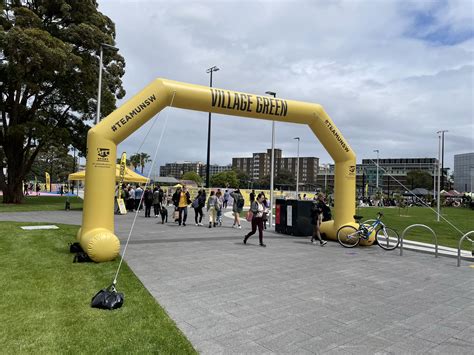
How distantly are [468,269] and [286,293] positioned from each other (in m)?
5.11

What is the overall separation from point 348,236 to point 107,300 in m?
8.21

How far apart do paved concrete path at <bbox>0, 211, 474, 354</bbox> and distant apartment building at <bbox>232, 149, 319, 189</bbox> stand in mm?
143156

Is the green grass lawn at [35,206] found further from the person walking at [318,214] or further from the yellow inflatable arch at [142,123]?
the person walking at [318,214]

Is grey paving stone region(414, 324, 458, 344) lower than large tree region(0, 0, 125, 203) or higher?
lower

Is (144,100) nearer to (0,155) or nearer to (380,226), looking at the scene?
(380,226)

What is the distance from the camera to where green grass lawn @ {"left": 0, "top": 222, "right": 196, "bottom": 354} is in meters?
3.91

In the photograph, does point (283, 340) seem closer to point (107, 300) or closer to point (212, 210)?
point (107, 300)

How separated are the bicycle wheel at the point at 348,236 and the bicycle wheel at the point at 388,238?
2.27 ft

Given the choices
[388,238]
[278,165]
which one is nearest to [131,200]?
[388,238]

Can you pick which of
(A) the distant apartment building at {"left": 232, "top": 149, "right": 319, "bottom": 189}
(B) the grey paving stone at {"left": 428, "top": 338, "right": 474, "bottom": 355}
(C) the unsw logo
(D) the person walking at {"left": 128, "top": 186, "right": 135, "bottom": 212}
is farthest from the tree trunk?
(A) the distant apartment building at {"left": 232, "top": 149, "right": 319, "bottom": 189}

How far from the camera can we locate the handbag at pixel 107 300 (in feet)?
16.6

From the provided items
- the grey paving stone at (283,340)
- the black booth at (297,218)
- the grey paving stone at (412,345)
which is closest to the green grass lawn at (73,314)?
the grey paving stone at (283,340)

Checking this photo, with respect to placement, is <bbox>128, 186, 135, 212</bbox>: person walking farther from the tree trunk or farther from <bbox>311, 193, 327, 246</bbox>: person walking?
<bbox>311, 193, 327, 246</bbox>: person walking

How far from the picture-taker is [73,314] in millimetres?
4824
